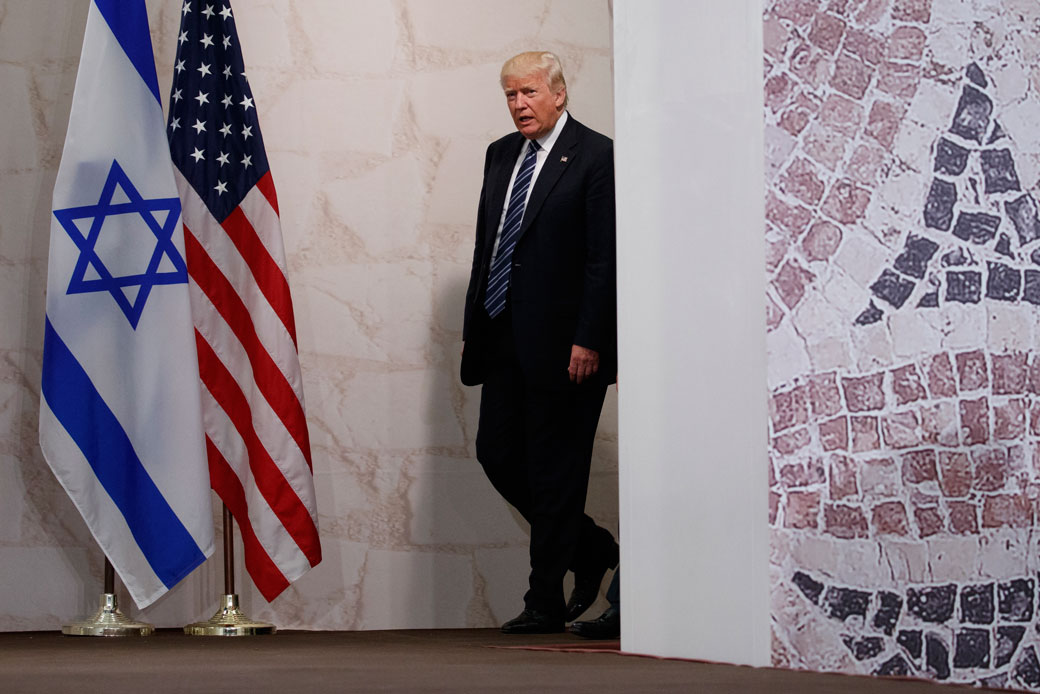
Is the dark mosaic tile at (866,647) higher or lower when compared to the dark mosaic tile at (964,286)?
lower

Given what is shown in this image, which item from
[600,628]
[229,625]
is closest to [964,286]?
[600,628]

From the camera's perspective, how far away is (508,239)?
3.51 meters

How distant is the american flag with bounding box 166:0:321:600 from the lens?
11.9 feet

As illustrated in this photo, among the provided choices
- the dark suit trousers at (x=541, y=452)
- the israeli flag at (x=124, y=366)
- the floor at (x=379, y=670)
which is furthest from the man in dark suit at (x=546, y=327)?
the israeli flag at (x=124, y=366)

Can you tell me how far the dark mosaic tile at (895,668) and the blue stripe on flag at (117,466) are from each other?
6.27 ft

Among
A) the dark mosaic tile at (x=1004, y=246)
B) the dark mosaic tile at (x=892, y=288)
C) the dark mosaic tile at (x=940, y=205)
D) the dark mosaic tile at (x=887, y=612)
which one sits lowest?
the dark mosaic tile at (x=887, y=612)

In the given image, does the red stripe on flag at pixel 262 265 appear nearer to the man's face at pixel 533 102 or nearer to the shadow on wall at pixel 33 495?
the shadow on wall at pixel 33 495

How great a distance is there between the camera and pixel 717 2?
2.39 metres

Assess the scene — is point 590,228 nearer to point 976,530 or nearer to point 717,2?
point 717,2

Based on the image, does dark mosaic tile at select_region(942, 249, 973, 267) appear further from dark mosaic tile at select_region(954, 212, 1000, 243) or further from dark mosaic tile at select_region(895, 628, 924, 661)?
dark mosaic tile at select_region(895, 628, 924, 661)

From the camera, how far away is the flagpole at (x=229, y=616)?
11.6ft

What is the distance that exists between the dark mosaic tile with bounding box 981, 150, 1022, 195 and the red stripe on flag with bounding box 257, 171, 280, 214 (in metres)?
2.11

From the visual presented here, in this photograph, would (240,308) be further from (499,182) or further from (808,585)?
(808,585)

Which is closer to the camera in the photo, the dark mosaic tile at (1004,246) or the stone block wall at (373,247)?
the dark mosaic tile at (1004,246)
